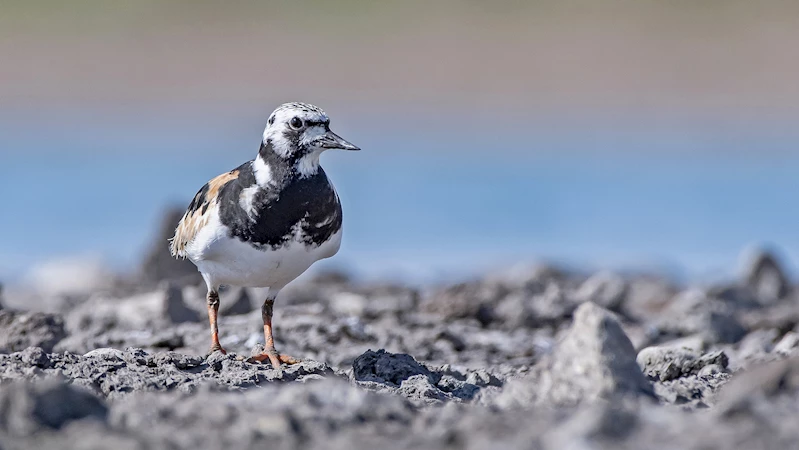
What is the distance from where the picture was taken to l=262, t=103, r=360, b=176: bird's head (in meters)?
6.52

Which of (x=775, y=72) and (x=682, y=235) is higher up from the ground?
(x=775, y=72)

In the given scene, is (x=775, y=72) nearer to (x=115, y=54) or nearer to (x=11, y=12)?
(x=115, y=54)

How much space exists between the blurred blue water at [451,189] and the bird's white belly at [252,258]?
9101 millimetres

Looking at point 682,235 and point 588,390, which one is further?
point 682,235

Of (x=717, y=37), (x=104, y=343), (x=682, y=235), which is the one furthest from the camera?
(x=717, y=37)

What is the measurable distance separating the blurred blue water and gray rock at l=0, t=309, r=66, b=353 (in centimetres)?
892

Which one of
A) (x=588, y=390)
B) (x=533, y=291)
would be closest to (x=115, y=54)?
(x=533, y=291)

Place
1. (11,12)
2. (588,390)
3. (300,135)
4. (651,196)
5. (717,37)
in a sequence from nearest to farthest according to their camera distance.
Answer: (588,390)
(300,135)
(651,196)
(717,37)
(11,12)

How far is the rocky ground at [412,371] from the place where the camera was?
11.8ft

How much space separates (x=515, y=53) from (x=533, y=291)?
19261mm

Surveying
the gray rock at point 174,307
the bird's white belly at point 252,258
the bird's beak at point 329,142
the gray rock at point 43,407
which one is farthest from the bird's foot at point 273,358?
the gray rock at point 43,407

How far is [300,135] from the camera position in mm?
6543

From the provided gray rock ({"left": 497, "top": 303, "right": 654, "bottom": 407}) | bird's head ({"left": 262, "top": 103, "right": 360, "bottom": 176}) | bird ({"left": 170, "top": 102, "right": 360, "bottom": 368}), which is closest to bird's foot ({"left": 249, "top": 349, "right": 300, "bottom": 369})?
bird ({"left": 170, "top": 102, "right": 360, "bottom": 368})

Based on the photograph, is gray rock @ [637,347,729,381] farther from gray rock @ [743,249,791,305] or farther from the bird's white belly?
gray rock @ [743,249,791,305]
